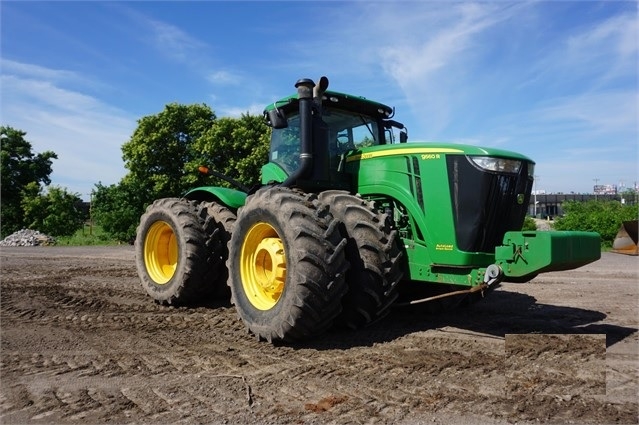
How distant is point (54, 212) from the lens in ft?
97.6

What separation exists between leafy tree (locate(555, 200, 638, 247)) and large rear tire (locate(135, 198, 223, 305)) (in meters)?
19.0

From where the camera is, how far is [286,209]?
456 centimetres

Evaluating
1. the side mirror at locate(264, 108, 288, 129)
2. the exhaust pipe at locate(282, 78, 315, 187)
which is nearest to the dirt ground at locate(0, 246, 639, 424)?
the exhaust pipe at locate(282, 78, 315, 187)

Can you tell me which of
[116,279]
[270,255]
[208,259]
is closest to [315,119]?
[270,255]

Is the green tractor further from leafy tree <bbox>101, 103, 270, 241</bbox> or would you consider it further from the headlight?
leafy tree <bbox>101, 103, 270, 241</bbox>

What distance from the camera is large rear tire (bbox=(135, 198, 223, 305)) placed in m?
6.27

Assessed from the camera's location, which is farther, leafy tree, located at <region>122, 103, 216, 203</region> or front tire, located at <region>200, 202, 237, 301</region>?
leafy tree, located at <region>122, 103, 216, 203</region>

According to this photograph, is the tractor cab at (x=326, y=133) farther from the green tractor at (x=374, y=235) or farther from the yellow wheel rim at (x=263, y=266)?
the yellow wheel rim at (x=263, y=266)

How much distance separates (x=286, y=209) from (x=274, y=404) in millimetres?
1868

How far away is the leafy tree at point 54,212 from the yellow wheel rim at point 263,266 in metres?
28.2

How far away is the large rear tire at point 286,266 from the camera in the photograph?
427 cm

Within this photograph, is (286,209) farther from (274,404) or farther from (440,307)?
(440,307)

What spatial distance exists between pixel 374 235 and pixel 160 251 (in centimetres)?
401

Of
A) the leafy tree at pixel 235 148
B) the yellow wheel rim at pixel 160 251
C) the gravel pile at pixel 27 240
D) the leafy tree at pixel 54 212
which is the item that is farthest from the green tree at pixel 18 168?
the yellow wheel rim at pixel 160 251
